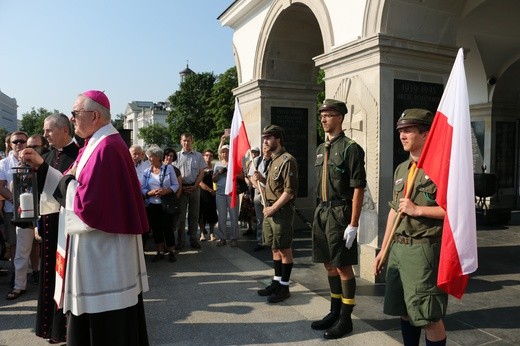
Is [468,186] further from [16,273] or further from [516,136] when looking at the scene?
[516,136]

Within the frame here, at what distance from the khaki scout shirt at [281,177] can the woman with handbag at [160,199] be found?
2.27 metres

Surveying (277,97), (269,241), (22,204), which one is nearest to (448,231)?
(269,241)

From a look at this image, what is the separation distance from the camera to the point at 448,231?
8.30ft

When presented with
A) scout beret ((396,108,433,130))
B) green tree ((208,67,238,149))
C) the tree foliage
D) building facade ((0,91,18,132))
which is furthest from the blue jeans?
building facade ((0,91,18,132))

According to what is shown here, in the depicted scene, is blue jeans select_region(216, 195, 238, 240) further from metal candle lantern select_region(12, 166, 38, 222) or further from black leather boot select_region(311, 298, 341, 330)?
metal candle lantern select_region(12, 166, 38, 222)

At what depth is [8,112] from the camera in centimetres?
13288

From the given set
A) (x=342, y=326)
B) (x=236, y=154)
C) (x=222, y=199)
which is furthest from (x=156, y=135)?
(x=342, y=326)

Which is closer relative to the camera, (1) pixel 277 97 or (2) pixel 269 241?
(2) pixel 269 241

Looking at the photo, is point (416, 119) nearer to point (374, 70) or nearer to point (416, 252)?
point (416, 252)

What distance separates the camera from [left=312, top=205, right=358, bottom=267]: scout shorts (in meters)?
3.74

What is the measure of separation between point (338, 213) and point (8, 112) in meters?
155

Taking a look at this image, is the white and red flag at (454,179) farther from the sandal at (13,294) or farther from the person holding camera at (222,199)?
the person holding camera at (222,199)

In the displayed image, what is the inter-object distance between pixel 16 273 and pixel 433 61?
6127 mm

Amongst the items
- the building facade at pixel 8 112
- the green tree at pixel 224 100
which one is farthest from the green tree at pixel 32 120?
the green tree at pixel 224 100
